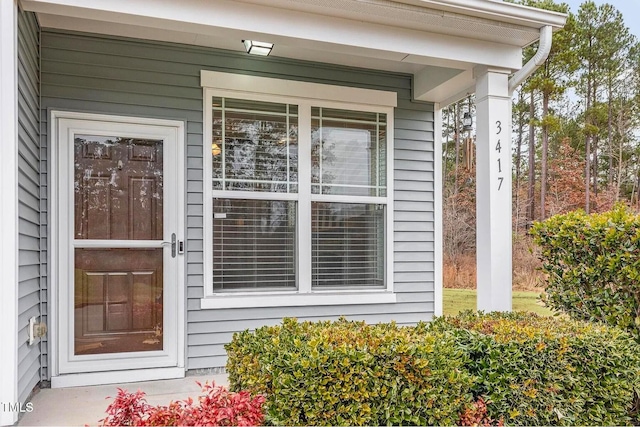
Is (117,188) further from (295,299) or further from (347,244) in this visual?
(347,244)

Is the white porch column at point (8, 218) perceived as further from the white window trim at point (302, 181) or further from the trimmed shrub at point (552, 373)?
the trimmed shrub at point (552, 373)

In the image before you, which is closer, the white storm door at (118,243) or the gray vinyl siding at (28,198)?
the gray vinyl siding at (28,198)

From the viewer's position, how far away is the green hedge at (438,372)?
80.7 inches

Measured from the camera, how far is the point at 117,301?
3.56 metres

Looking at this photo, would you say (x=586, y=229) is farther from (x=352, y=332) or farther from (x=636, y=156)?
(x=636, y=156)

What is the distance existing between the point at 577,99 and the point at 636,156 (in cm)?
220

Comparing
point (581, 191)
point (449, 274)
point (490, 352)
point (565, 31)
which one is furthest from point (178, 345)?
point (565, 31)

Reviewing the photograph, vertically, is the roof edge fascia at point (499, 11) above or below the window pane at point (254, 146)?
above

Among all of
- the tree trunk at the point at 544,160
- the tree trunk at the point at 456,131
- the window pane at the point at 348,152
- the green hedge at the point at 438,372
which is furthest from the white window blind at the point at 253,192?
the tree trunk at the point at 544,160

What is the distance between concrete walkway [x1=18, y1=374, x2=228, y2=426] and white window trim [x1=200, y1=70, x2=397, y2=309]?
2.18 feet

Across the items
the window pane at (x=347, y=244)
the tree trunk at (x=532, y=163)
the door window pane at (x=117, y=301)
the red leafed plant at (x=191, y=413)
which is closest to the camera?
the red leafed plant at (x=191, y=413)

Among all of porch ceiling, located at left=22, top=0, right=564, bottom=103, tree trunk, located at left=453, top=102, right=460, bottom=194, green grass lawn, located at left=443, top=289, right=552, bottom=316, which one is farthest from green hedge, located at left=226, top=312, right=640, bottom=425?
tree trunk, located at left=453, top=102, right=460, bottom=194

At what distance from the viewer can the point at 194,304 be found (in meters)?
3.77

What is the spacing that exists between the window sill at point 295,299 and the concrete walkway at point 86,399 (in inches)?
23.9
